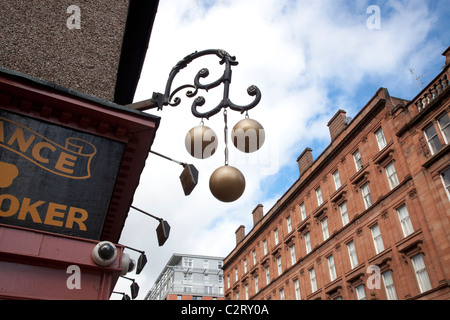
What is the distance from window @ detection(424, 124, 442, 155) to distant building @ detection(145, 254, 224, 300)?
5891cm

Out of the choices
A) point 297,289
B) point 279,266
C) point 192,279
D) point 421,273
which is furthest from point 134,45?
point 192,279

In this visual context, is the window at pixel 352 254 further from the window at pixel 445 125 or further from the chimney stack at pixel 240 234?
the chimney stack at pixel 240 234

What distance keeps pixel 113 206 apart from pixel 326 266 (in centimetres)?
2296

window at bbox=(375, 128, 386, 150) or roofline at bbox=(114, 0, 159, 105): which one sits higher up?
window at bbox=(375, 128, 386, 150)

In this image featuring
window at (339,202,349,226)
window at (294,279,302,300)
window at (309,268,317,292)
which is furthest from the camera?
window at (294,279,302,300)

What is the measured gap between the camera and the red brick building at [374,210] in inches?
784

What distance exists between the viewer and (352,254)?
2584 cm

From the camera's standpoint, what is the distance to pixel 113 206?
939 cm

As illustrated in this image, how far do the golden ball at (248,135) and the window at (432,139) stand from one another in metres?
18.6

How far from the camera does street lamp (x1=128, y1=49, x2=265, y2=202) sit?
17.1 feet

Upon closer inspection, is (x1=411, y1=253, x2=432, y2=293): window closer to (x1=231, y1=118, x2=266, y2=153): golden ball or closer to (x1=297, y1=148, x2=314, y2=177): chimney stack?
(x1=297, y1=148, x2=314, y2=177): chimney stack

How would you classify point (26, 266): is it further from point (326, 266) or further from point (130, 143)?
point (326, 266)

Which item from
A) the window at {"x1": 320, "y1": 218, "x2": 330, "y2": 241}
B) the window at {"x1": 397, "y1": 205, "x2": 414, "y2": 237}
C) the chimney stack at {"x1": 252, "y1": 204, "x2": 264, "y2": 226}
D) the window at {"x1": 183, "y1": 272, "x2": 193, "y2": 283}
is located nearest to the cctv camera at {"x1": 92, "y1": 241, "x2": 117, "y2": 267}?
the window at {"x1": 397, "y1": 205, "x2": 414, "y2": 237}
